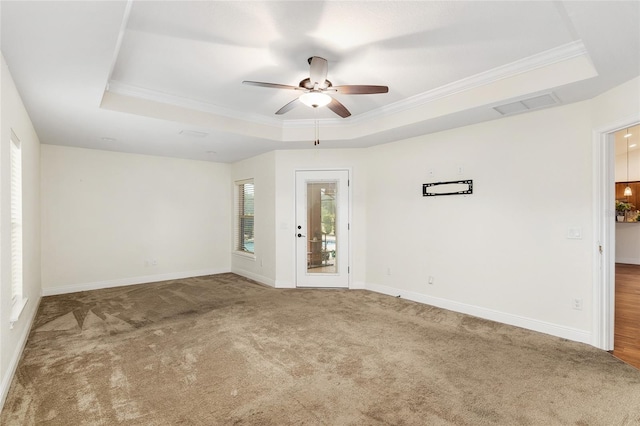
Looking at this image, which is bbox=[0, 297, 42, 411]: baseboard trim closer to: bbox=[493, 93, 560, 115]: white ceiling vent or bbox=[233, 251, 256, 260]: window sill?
bbox=[233, 251, 256, 260]: window sill

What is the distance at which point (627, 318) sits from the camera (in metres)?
3.95

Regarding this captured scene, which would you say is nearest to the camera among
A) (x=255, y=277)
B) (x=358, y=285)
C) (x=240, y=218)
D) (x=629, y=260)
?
(x=358, y=285)

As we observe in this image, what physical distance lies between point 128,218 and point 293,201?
9.81 ft

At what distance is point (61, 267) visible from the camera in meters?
5.23

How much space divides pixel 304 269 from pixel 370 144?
7.74 feet

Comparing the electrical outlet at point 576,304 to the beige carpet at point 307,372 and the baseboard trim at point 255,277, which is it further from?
the baseboard trim at point 255,277

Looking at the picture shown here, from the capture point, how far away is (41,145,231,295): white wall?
5199 mm

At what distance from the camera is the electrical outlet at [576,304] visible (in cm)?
330

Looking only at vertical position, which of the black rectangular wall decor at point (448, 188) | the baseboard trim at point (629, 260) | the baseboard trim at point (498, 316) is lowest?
the baseboard trim at point (498, 316)

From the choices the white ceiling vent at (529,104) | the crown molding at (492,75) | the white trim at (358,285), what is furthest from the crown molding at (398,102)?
the white trim at (358,285)

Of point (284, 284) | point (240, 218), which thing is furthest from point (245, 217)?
point (284, 284)

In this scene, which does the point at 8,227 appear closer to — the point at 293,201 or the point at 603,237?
the point at 293,201

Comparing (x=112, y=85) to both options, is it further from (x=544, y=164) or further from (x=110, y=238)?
(x=544, y=164)

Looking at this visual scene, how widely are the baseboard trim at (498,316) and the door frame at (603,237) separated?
16 centimetres
